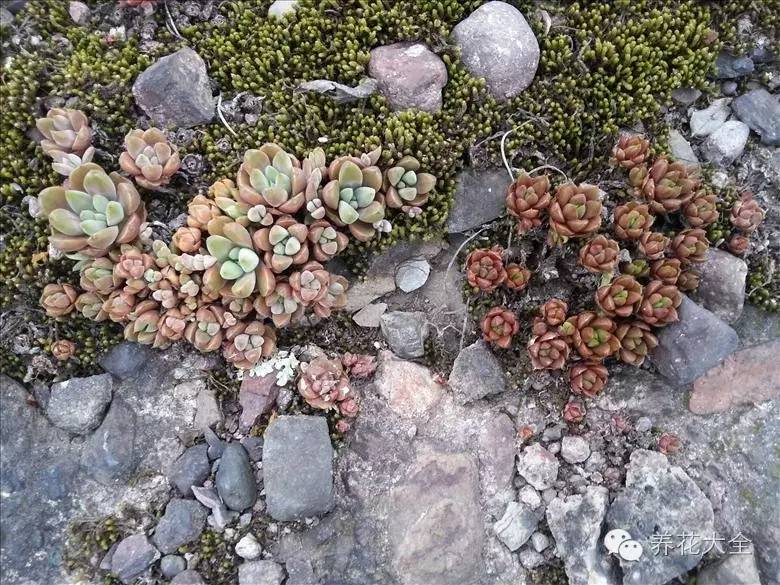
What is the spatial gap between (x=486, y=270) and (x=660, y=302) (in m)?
1.15

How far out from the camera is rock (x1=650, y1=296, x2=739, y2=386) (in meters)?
4.09

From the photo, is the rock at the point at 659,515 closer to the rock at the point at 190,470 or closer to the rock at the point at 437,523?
the rock at the point at 437,523

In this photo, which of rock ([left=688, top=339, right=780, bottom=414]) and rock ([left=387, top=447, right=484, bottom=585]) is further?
rock ([left=688, top=339, right=780, bottom=414])

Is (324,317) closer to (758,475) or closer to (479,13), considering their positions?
(479,13)

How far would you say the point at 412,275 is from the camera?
15.0 ft

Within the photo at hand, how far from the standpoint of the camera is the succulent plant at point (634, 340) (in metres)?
4.10

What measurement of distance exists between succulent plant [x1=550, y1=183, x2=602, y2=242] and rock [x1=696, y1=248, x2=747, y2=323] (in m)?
0.92

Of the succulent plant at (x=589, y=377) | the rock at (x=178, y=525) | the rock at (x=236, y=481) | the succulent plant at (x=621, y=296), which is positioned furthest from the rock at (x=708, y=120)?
the rock at (x=178, y=525)

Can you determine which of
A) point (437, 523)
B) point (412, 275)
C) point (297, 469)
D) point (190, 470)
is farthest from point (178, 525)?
point (412, 275)

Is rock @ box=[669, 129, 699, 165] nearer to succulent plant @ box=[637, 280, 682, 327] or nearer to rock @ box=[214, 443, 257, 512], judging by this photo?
succulent plant @ box=[637, 280, 682, 327]

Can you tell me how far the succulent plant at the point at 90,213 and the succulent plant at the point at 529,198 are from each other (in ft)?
8.55

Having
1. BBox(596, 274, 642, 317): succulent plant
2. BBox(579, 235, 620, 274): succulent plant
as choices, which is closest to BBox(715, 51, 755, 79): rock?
BBox(579, 235, 620, 274): succulent plant

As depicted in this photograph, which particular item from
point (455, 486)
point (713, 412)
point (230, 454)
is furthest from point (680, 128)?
point (230, 454)

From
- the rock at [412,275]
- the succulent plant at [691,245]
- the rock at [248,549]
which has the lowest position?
the rock at [248,549]
